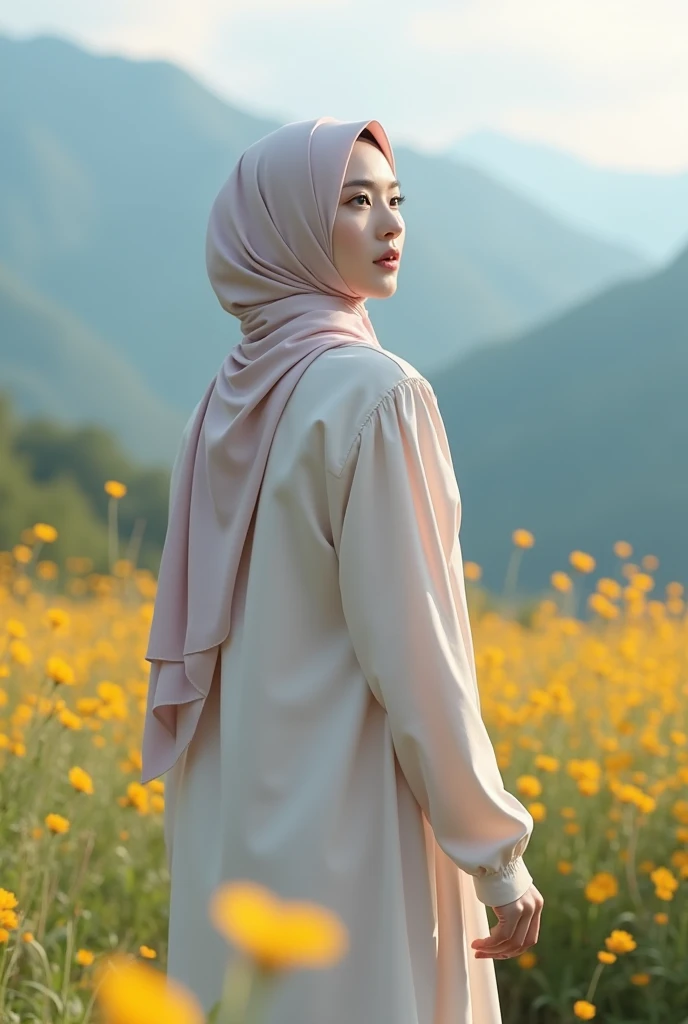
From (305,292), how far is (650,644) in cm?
296

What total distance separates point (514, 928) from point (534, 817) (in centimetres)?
134

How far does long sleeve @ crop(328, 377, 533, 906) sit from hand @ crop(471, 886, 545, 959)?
23 mm

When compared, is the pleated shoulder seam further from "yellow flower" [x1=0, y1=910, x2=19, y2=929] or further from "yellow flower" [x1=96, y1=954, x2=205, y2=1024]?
"yellow flower" [x1=96, y1=954, x2=205, y2=1024]

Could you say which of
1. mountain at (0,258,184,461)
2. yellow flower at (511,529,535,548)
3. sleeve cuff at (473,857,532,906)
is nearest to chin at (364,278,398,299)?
sleeve cuff at (473,857,532,906)

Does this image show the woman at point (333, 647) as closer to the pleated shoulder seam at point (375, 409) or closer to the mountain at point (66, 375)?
the pleated shoulder seam at point (375, 409)

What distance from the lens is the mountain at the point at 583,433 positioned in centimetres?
4447

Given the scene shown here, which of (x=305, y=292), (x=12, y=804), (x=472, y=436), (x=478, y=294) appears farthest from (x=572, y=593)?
(x=478, y=294)

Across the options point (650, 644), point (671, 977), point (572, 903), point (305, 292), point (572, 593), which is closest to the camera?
point (305, 292)

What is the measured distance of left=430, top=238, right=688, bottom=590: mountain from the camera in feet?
146

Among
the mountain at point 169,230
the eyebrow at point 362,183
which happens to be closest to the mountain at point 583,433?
the mountain at point 169,230

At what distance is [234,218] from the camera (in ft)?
5.41

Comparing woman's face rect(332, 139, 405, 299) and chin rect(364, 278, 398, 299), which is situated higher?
woman's face rect(332, 139, 405, 299)

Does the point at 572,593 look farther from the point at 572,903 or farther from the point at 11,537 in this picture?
the point at 11,537

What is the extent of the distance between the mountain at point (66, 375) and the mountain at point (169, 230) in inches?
235
